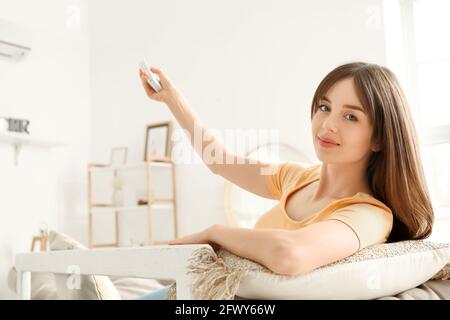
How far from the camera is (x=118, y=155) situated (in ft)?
11.2

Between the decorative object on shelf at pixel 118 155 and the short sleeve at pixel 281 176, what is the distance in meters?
2.35

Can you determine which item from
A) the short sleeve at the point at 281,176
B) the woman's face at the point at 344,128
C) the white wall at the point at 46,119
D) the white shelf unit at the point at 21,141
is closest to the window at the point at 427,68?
the short sleeve at the point at 281,176

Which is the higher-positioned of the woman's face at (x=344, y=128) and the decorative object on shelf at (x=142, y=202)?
the woman's face at (x=344, y=128)

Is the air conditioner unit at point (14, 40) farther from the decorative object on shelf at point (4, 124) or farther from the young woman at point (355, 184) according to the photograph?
the young woman at point (355, 184)

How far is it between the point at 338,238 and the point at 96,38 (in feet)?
Result: 10.8

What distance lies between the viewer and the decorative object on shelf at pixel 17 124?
272 cm

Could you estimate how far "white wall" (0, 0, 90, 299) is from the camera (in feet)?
9.35

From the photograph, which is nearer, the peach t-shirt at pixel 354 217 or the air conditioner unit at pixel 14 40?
the peach t-shirt at pixel 354 217

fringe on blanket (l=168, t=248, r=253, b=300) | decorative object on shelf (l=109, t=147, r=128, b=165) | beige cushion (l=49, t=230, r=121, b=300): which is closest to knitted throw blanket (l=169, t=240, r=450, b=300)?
fringe on blanket (l=168, t=248, r=253, b=300)

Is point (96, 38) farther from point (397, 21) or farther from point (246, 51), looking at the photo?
point (397, 21)

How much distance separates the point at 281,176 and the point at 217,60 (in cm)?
201

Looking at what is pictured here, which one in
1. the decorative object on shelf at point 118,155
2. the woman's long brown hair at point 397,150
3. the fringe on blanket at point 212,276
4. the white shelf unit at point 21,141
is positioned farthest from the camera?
the decorative object on shelf at point 118,155

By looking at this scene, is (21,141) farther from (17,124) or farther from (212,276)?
(212,276)

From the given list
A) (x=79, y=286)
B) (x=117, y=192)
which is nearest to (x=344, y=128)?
(x=79, y=286)
